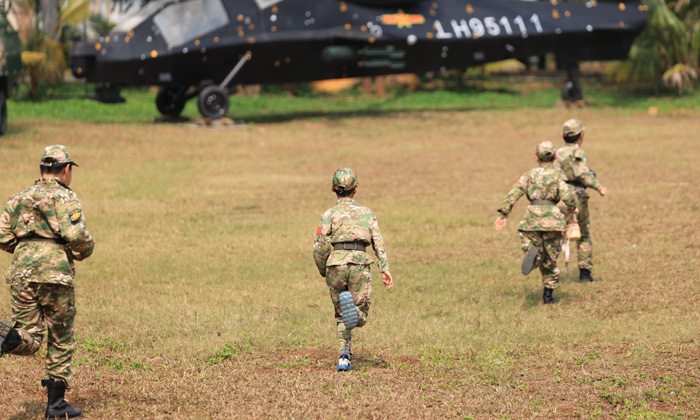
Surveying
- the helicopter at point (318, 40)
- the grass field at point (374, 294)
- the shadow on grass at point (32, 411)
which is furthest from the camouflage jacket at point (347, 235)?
the helicopter at point (318, 40)

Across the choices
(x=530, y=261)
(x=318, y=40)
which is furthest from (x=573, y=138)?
(x=318, y=40)

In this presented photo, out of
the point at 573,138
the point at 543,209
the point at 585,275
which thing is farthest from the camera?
the point at 585,275

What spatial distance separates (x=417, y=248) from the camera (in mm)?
11664

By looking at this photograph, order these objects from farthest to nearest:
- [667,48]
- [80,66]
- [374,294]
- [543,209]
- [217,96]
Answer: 1. [667,48]
2. [217,96]
3. [80,66]
4. [374,294]
5. [543,209]

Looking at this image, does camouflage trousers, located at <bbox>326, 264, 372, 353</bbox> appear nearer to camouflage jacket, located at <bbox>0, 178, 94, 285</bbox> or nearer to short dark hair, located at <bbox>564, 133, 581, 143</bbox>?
camouflage jacket, located at <bbox>0, 178, 94, 285</bbox>

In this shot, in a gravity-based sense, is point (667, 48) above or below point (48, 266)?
above

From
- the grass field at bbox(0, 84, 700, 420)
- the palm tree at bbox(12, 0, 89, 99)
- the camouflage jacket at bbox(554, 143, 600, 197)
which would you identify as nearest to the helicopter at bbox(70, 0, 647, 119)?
the grass field at bbox(0, 84, 700, 420)

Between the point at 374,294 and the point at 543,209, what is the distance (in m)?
2.15

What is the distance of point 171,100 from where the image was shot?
23047 millimetres

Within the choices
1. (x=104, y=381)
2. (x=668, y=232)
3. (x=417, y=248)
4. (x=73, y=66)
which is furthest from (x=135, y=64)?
(x=104, y=381)

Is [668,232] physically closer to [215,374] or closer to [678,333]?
[678,333]

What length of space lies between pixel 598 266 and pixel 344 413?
5699mm

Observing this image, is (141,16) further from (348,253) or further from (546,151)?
(348,253)

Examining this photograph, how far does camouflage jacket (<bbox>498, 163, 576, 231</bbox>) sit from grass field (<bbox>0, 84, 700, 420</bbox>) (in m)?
0.93
